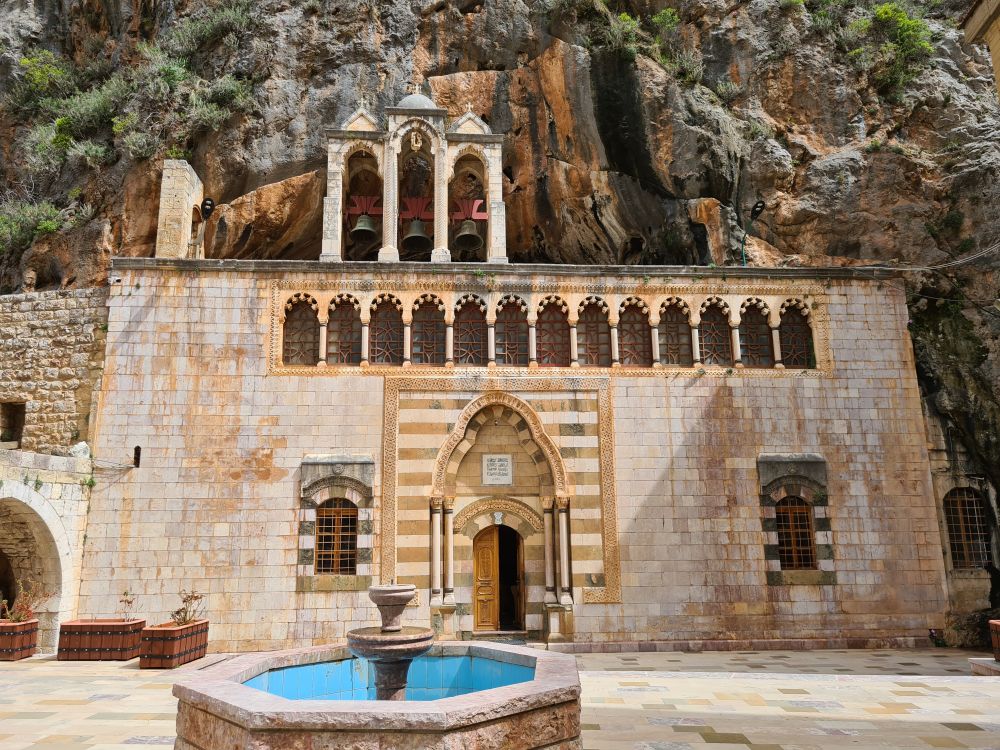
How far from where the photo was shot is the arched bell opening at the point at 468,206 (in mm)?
18500

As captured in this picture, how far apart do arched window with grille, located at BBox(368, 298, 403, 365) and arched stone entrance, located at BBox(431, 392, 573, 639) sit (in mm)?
2199

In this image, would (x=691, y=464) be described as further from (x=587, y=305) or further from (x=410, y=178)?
(x=410, y=178)

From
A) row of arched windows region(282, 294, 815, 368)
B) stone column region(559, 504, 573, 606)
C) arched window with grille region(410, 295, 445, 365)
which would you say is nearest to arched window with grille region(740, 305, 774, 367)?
row of arched windows region(282, 294, 815, 368)

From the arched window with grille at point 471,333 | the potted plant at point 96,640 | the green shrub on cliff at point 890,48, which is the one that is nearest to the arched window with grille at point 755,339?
the arched window with grille at point 471,333

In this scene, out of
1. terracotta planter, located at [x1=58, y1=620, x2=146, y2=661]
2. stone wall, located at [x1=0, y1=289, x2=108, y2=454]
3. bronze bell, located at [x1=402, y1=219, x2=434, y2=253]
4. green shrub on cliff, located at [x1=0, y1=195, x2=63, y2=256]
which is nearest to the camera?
terracotta planter, located at [x1=58, y1=620, x2=146, y2=661]

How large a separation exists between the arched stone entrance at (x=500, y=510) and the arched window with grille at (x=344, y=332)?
301 cm

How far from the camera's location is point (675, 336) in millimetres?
16797

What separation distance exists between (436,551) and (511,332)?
17.6 ft

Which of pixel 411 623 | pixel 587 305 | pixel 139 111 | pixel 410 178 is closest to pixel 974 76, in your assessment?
pixel 587 305

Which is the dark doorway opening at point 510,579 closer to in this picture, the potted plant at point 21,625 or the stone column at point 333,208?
the stone column at point 333,208

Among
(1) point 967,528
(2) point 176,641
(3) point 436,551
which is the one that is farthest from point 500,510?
(1) point 967,528

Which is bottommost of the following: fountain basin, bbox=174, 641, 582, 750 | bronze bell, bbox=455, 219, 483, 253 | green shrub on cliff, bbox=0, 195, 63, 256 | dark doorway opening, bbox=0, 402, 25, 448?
fountain basin, bbox=174, 641, 582, 750

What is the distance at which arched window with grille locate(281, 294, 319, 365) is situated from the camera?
636 inches

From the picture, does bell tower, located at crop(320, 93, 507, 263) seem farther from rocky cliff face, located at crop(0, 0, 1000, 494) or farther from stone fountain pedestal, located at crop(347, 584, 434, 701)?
stone fountain pedestal, located at crop(347, 584, 434, 701)
